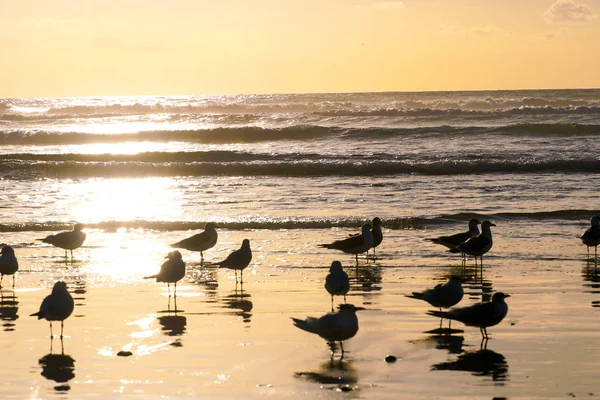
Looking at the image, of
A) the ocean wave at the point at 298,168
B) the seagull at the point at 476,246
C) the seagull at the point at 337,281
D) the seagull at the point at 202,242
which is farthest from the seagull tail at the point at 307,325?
the ocean wave at the point at 298,168

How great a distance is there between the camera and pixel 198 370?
764cm

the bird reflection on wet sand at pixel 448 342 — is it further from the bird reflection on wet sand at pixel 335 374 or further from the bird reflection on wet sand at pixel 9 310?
the bird reflection on wet sand at pixel 9 310

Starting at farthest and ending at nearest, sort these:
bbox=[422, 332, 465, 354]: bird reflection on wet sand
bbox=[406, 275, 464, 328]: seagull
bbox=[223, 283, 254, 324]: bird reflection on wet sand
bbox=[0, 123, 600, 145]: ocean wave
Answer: bbox=[0, 123, 600, 145]: ocean wave → bbox=[223, 283, 254, 324]: bird reflection on wet sand → bbox=[406, 275, 464, 328]: seagull → bbox=[422, 332, 465, 354]: bird reflection on wet sand

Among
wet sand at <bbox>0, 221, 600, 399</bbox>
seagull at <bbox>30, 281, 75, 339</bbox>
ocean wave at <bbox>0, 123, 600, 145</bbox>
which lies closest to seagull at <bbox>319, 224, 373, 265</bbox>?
wet sand at <bbox>0, 221, 600, 399</bbox>

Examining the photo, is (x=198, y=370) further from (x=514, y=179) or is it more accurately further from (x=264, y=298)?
(x=514, y=179)

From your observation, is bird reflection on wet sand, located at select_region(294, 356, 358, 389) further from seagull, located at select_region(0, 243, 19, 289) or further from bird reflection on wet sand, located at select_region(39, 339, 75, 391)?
A: seagull, located at select_region(0, 243, 19, 289)

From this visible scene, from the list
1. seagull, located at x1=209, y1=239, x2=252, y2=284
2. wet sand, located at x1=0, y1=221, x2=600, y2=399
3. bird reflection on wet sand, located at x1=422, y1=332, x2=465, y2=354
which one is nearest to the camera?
wet sand, located at x1=0, y1=221, x2=600, y2=399

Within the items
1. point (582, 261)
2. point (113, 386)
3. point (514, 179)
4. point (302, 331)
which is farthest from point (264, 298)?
point (514, 179)

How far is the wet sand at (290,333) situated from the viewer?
283 inches

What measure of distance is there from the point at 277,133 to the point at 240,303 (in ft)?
113

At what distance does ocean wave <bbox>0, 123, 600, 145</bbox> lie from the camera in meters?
41.8

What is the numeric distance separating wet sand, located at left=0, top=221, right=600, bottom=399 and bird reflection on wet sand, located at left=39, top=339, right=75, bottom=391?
0.06 ft

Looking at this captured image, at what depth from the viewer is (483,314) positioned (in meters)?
8.56

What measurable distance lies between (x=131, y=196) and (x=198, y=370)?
16.5m
